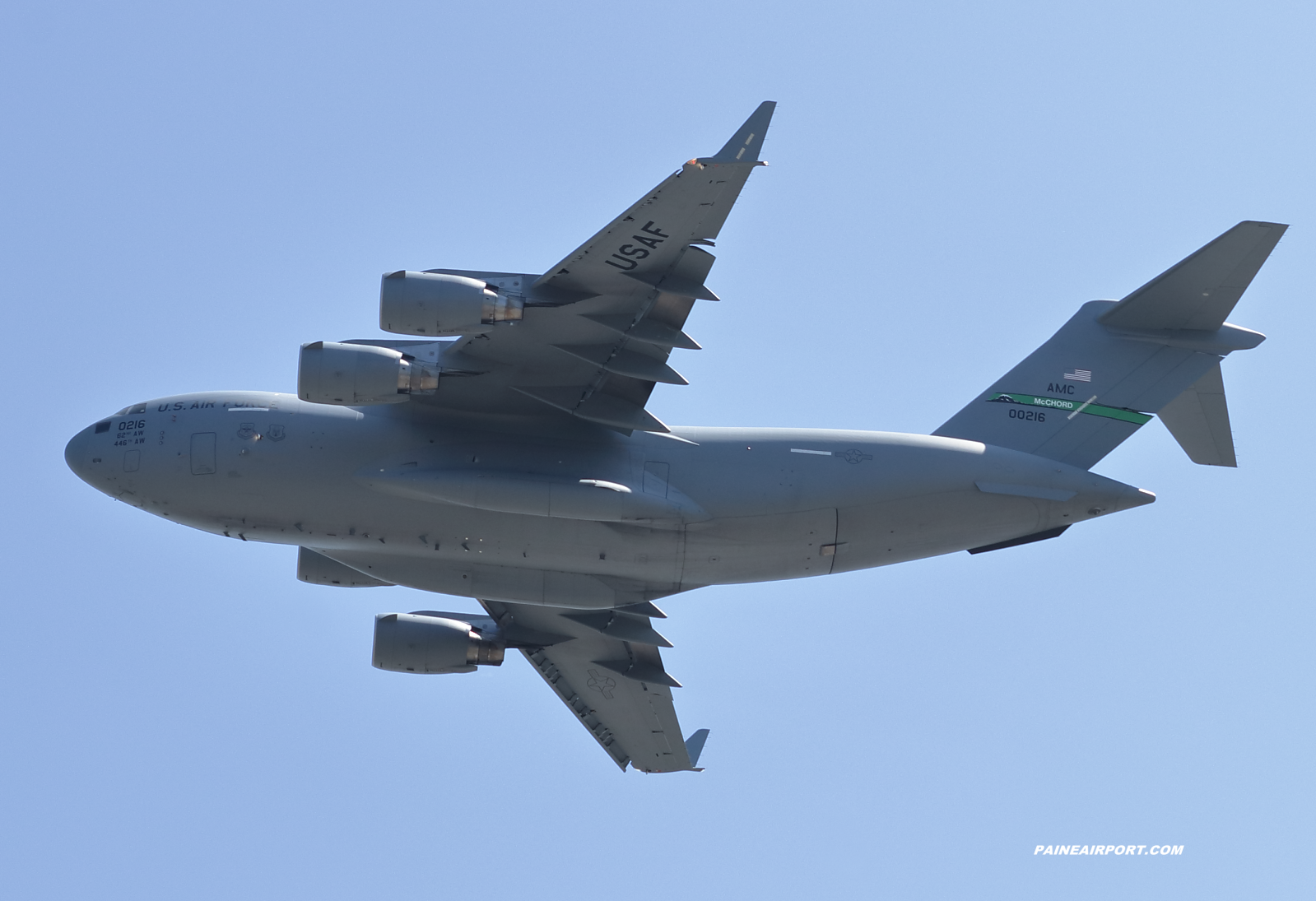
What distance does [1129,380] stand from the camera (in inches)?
635

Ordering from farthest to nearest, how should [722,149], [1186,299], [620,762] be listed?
[620,762] → [1186,299] → [722,149]

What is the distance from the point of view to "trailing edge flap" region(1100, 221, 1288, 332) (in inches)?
595

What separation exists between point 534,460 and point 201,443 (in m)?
3.04

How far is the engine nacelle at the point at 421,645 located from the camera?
16781 millimetres

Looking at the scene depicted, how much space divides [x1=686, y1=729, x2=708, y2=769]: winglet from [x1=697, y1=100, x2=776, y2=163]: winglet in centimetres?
803

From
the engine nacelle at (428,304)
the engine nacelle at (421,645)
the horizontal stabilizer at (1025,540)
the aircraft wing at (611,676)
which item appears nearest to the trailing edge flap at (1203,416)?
the horizontal stabilizer at (1025,540)

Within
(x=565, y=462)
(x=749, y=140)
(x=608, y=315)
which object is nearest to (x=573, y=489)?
(x=565, y=462)

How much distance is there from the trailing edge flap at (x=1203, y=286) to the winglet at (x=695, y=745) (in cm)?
662

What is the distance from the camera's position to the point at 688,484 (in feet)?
47.6

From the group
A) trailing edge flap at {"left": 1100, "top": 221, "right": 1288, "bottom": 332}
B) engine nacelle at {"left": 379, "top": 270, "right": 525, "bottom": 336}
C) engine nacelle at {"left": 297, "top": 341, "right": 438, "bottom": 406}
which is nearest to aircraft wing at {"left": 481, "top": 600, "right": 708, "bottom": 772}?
engine nacelle at {"left": 297, "top": 341, "right": 438, "bottom": 406}

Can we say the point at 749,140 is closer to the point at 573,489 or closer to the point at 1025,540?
the point at 573,489

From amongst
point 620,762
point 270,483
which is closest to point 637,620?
point 620,762

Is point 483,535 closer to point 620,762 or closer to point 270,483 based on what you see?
point 270,483

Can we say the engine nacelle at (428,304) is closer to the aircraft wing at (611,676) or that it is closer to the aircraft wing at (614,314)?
the aircraft wing at (614,314)
